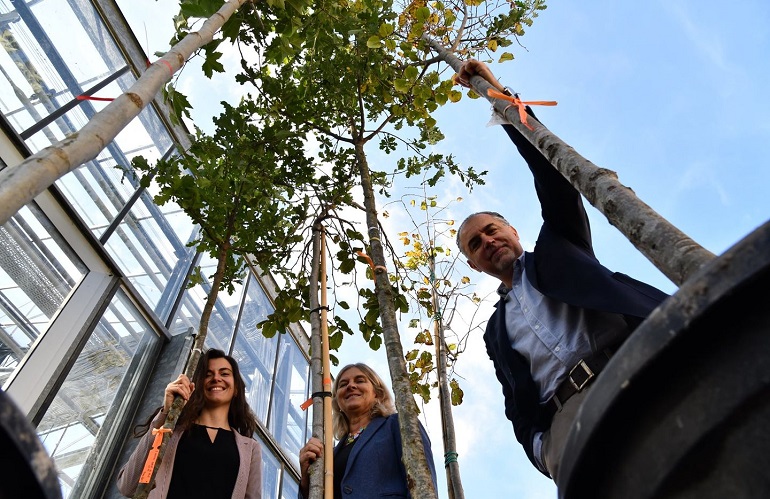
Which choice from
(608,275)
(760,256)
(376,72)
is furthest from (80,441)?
(760,256)

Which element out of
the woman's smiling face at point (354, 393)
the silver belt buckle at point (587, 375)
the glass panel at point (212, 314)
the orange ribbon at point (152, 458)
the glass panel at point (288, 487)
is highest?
the glass panel at point (212, 314)

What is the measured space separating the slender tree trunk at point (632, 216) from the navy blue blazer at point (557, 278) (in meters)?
0.53

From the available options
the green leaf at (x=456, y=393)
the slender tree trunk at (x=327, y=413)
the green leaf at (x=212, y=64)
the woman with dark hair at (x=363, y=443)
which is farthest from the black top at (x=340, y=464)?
the green leaf at (x=212, y=64)

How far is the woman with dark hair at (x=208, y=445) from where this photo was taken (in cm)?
235

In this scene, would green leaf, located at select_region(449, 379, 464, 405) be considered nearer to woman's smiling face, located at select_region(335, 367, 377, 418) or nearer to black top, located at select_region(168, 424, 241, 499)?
woman's smiling face, located at select_region(335, 367, 377, 418)

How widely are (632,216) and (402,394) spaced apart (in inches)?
52.2

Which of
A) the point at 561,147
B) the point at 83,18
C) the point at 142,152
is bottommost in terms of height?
the point at 561,147

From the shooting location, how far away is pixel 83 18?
16.4 ft

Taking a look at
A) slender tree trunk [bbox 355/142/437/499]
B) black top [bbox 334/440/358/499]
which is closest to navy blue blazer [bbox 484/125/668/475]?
slender tree trunk [bbox 355/142/437/499]

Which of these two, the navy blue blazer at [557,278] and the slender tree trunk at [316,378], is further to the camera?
the slender tree trunk at [316,378]

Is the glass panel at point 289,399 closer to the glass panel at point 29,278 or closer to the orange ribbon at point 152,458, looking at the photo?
the glass panel at point 29,278

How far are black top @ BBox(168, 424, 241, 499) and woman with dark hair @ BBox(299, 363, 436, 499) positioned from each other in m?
0.38

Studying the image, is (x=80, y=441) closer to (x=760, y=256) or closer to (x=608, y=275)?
(x=608, y=275)

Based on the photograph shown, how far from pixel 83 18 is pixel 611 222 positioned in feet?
18.8
